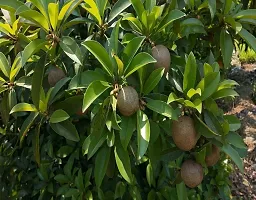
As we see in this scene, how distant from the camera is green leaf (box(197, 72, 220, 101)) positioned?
43.0 inches

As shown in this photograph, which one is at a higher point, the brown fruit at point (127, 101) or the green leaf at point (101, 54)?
the green leaf at point (101, 54)

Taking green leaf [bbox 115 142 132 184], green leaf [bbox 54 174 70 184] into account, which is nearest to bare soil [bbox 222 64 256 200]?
green leaf [bbox 54 174 70 184]

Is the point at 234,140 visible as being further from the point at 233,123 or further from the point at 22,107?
the point at 22,107

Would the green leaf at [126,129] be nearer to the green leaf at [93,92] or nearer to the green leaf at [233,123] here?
the green leaf at [93,92]

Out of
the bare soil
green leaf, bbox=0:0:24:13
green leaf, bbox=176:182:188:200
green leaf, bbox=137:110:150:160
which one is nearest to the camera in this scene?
green leaf, bbox=137:110:150:160

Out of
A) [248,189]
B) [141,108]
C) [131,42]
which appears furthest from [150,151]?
[248,189]

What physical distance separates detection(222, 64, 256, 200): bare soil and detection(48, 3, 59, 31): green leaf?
2079mm

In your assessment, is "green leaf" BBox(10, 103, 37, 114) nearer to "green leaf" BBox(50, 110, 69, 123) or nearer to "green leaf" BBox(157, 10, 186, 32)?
"green leaf" BBox(50, 110, 69, 123)

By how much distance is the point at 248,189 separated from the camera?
124 inches

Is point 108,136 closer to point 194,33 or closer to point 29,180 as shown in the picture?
point 194,33

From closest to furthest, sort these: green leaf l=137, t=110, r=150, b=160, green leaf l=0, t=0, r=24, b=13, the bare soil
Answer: green leaf l=137, t=110, r=150, b=160 < green leaf l=0, t=0, r=24, b=13 < the bare soil

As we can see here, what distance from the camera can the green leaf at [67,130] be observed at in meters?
1.24

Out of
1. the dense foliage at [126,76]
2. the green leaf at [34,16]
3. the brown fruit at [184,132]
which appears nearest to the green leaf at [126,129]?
the dense foliage at [126,76]

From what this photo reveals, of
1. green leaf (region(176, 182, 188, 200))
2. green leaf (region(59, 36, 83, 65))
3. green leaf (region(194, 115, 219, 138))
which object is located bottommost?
green leaf (region(176, 182, 188, 200))
